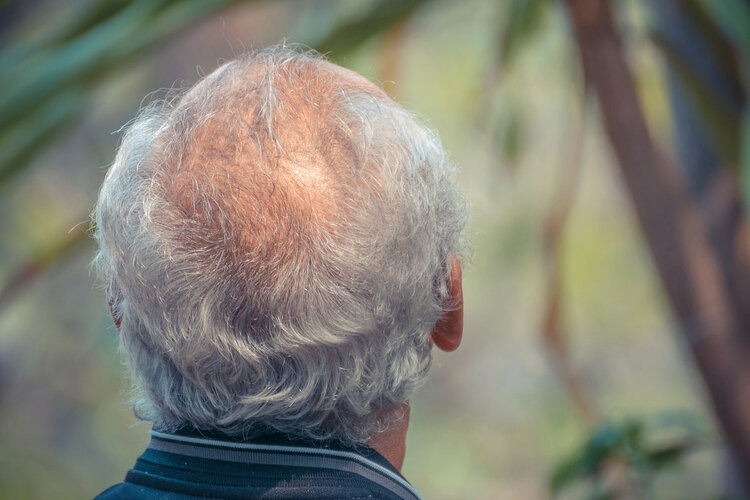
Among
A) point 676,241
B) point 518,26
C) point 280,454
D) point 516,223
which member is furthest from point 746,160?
point 516,223

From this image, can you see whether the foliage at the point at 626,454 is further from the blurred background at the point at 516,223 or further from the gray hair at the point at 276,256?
the gray hair at the point at 276,256

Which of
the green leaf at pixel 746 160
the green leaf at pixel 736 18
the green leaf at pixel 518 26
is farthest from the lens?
the green leaf at pixel 518 26

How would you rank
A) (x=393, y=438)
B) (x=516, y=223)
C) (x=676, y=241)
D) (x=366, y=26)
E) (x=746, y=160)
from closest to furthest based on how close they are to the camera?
(x=393, y=438) < (x=746, y=160) < (x=366, y=26) < (x=676, y=241) < (x=516, y=223)

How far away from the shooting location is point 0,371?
12.1ft

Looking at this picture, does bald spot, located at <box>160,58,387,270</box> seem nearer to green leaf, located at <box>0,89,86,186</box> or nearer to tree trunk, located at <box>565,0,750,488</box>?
green leaf, located at <box>0,89,86,186</box>

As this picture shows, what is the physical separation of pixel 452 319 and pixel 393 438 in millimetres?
140

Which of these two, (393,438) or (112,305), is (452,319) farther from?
(112,305)

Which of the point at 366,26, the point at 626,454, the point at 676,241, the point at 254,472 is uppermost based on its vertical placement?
the point at 366,26

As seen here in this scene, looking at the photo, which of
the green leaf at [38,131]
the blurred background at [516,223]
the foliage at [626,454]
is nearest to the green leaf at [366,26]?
the blurred background at [516,223]

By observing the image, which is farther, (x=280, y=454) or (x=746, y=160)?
(x=746, y=160)

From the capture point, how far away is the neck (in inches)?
30.0

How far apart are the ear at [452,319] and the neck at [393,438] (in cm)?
8

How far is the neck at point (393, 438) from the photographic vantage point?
0.76 m

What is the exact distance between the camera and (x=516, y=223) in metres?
3.35
